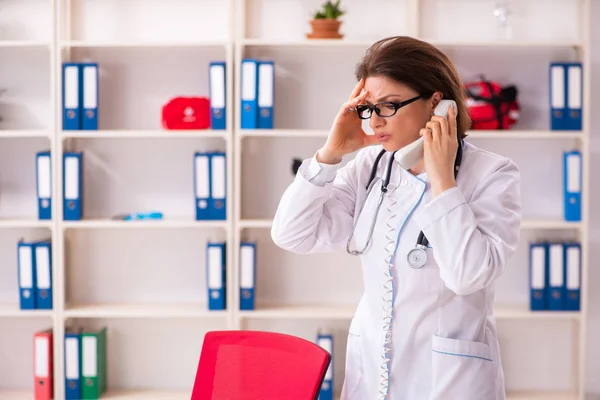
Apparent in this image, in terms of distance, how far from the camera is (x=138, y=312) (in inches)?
137

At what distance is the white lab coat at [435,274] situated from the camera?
1.53 metres

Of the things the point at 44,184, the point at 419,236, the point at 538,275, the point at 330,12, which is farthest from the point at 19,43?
the point at 538,275

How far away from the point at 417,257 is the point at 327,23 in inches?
76.9

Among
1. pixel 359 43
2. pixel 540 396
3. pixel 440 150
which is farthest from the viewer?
pixel 540 396

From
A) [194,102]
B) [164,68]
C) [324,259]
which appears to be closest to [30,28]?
[164,68]

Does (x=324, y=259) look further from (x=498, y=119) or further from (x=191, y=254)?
(x=498, y=119)

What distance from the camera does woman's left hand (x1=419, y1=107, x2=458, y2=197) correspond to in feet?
5.11

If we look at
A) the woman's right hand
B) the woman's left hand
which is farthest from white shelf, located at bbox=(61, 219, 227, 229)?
the woman's left hand

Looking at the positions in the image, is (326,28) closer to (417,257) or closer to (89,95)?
(89,95)

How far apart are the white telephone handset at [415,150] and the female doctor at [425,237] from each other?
0.01 m

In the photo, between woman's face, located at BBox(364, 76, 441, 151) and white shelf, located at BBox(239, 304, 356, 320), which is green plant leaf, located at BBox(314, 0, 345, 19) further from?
woman's face, located at BBox(364, 76, 441, 151)

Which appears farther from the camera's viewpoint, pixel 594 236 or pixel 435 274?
pixel 594 236

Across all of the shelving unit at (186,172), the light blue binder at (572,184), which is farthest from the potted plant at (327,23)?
the light blue binder at (572,184)

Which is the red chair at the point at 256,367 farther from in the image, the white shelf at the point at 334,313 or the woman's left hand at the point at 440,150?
the white shelf at the point at 334,313
